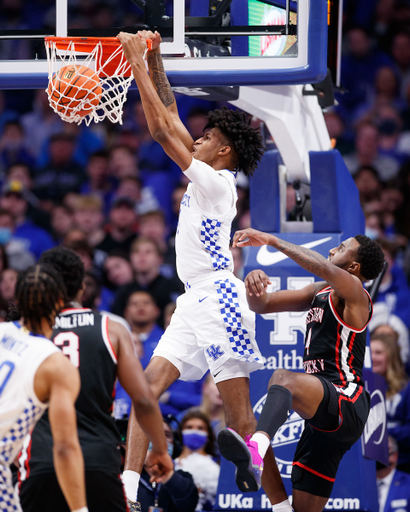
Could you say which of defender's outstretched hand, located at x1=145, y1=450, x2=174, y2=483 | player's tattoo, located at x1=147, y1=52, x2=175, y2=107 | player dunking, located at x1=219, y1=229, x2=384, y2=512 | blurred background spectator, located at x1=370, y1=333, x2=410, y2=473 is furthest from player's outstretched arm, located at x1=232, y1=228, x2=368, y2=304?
blurred background spectator, located at x1=370, y1=333, x2=410, y2=473

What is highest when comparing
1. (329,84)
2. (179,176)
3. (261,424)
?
(329,84)

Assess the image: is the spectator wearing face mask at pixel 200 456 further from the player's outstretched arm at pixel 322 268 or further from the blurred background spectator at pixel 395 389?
the player's outstretched arm at pixel 322 268

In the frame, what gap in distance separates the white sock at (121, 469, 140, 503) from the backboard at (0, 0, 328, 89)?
2616mm

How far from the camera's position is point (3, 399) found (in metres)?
3.32

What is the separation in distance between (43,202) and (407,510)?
6.84 m

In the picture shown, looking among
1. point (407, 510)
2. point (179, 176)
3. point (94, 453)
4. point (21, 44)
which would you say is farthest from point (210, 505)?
point (179, 176)

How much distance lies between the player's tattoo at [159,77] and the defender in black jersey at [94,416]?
70.0 inches

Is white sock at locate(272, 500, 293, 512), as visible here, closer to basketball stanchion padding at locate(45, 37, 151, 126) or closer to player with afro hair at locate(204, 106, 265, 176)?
player with afro hair at locate(204, 106, 265, 176)

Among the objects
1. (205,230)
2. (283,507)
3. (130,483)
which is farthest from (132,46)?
(283,507)

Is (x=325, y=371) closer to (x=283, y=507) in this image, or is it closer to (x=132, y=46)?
(x=283, y=507)

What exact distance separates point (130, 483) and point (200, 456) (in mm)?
2096

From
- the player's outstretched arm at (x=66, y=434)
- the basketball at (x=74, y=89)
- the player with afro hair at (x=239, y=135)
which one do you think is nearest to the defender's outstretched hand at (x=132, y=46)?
the basketball at (x=74, y=89)

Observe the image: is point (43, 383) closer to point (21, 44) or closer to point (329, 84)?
point (21, 44)

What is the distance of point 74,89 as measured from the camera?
190 inches
